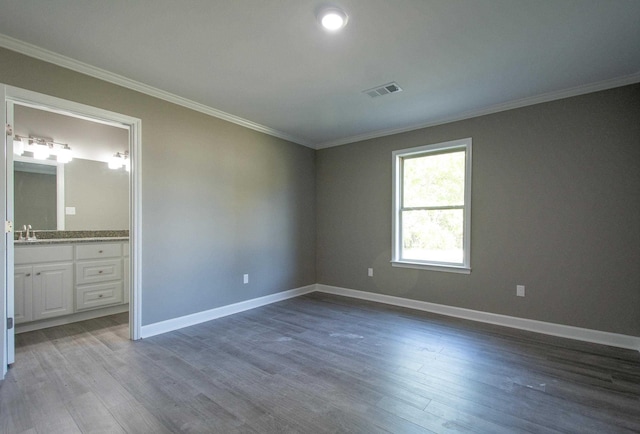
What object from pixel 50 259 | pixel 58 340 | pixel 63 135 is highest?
pixel 63 135

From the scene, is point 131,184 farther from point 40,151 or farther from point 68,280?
point 40,151

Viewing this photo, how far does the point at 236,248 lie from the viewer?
13.0ft

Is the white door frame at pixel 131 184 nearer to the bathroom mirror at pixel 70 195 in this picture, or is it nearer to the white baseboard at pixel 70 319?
the white baseboard at pixel 70 319

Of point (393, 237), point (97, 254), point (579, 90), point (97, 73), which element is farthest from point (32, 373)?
point (579, 90)

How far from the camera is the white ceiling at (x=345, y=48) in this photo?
192cm

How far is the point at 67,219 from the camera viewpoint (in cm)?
401

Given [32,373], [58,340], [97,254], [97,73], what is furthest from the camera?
[97,254]

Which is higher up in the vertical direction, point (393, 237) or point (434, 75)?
point (434, 75)

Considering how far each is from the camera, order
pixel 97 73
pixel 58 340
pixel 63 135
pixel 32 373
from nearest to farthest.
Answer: pixel 32 373 → pixel 97 73 → pixel 58 340 → pixel 63 135

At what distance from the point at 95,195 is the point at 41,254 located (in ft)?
4.09

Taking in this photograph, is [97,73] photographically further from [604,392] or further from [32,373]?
[604,392]

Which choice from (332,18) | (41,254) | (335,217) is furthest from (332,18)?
(41,254)

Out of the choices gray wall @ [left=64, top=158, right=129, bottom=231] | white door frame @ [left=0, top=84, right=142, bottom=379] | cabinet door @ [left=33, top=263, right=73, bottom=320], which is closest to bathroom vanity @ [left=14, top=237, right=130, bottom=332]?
cabinet door @ [left=33, top=263, right=73, bottom=320]

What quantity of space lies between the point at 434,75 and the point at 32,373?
430 cm
